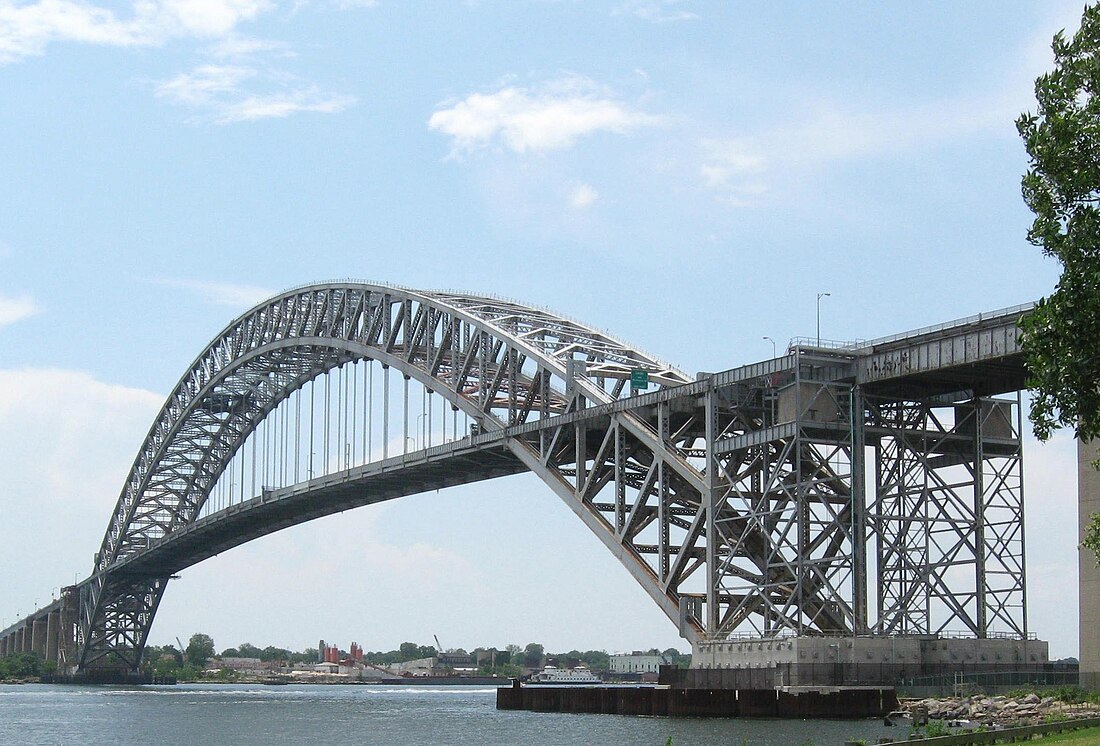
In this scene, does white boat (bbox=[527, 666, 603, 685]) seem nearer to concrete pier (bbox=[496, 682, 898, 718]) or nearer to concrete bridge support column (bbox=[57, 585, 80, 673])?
concrete bridge support column (bbox=[57, 585, 80, 673])

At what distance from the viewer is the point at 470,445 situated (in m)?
80.9

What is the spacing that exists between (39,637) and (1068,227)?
546ft

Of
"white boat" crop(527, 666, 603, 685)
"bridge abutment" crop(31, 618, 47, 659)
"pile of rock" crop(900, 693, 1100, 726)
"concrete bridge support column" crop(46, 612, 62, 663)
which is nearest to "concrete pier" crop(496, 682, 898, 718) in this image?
"pile of rock" crop(900, 693, 1100, 726)

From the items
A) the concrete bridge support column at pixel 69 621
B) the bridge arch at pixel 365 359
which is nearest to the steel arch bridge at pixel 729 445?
the bridge arch at pixel 365 359

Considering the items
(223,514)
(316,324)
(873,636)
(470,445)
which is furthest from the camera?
(223,514)

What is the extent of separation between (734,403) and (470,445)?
20106 mm

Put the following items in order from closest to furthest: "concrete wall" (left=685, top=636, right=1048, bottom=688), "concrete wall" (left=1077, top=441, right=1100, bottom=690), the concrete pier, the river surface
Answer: "concrete wall" (left=1077, top=441, right=1100, bottom=690) < the river surface < the concrete pier < "concrete wall" (left=685, top=636, right=1048, bottom=688)

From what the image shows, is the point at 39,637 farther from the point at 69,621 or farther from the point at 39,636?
the point at 69,621

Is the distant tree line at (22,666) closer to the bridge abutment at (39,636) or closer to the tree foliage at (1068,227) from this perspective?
the bridge abutment at (39,636)

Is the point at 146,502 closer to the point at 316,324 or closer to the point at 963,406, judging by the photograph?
the point at 316,324

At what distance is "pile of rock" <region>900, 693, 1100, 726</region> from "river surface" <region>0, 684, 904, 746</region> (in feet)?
7.36

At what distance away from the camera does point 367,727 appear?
68.4m

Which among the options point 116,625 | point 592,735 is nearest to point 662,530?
point 592,735

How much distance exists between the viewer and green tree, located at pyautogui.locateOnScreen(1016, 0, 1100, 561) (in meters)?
26.7
